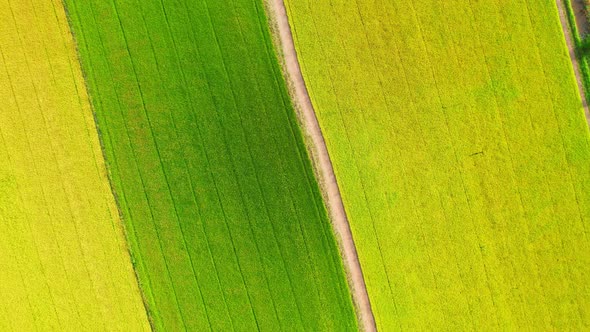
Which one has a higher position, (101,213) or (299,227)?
(101,213)

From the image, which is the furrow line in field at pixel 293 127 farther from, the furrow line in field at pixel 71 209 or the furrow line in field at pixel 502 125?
the furrow line in field at pixel 71 209

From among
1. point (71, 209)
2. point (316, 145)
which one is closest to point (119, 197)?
point (71, 209)

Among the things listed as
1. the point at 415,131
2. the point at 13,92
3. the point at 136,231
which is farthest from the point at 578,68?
the point at 13,92

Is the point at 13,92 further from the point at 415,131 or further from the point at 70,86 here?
the point at 415,131

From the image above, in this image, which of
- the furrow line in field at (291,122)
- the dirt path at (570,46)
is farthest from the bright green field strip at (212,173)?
the dirt path at (570,46)

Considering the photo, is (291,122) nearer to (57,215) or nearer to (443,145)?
(443,145)

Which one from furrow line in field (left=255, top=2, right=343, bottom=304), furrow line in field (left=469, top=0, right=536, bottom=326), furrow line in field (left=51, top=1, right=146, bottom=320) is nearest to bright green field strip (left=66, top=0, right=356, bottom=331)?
furrow line in field (left=255, top=2, right=343, bottom=304)
